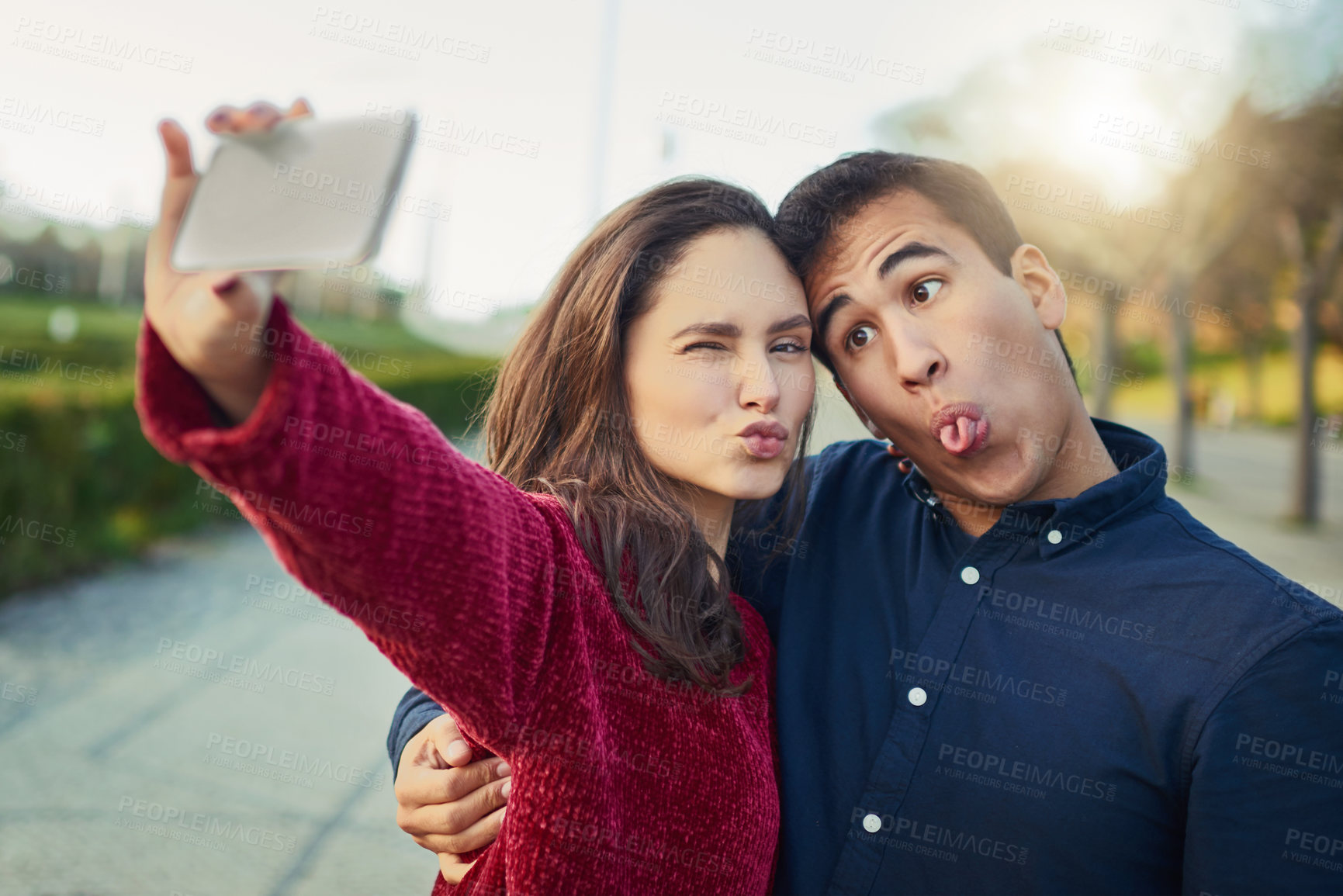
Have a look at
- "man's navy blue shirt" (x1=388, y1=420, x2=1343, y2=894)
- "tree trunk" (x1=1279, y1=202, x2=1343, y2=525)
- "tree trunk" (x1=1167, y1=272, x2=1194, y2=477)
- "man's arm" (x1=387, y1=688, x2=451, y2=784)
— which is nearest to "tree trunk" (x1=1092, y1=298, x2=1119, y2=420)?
"tree trunk" (x1=1167, y1=272, x2=1194, y2=477)

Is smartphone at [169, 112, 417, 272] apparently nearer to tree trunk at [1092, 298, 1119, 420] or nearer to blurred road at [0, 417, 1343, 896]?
blurred road at [0, 417, 1343, 896]

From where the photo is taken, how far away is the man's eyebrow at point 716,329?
6.09 feet

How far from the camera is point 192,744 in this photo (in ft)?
15.0

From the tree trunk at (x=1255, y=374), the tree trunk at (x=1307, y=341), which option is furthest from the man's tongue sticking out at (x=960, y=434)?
the tree trunk at (x=1255, y=374)

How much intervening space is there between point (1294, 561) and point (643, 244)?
9906 millimetres

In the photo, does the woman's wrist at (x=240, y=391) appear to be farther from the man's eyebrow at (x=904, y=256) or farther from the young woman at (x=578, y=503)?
the man's eyebrow at (x=904, y=256)

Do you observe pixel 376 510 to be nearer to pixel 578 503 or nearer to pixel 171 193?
pixel 171 193

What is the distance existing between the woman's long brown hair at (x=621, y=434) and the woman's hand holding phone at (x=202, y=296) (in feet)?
2.35

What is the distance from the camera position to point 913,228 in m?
2.02

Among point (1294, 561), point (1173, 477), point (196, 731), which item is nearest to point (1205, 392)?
point (1173, 477)

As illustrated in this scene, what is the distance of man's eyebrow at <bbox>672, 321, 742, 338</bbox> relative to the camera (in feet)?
6.09

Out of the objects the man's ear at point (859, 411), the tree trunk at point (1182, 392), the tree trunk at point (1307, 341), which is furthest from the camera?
the tree trunk at point (1182, 392)

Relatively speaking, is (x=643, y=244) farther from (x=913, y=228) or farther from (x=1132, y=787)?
(x=1132, y=787)

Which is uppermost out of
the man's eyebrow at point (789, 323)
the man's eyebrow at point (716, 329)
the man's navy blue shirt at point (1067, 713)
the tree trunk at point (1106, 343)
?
the man's eyebrow at point (789, 323)
